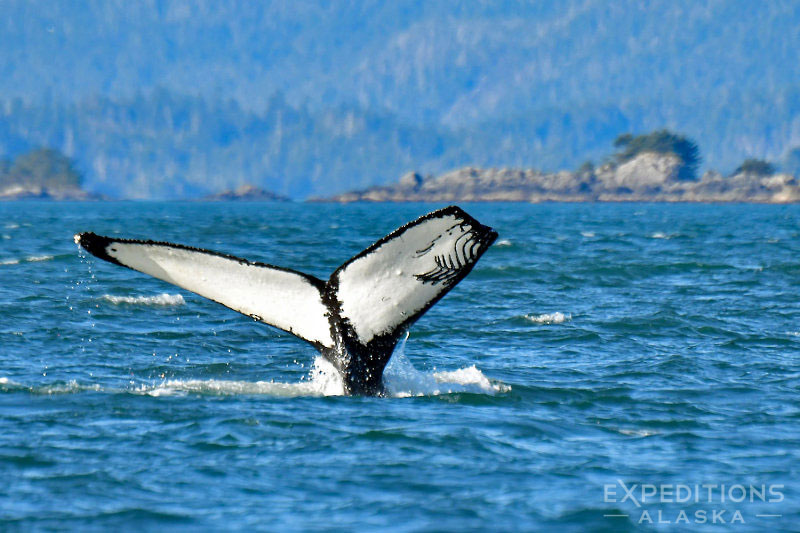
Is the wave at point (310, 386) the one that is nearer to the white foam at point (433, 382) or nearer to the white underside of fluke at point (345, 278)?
the white foam at point (433, 382)

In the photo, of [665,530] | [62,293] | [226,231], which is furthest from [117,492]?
[226,231]

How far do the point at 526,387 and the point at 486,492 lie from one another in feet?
11.6

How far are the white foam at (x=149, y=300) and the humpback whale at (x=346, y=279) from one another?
9918 millimetres

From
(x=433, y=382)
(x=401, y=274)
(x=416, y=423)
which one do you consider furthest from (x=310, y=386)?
(x=401, y=274)

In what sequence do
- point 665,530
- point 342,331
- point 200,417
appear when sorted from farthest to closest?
point 200,417 → point 342,331 → point 665,530

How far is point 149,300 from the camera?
1739cm

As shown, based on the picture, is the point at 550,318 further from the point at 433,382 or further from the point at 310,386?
the point at 310,386

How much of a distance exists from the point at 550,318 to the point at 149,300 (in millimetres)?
6102

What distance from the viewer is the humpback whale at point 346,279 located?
667 centimetres

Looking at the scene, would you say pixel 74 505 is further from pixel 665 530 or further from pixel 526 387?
pixel 526 387

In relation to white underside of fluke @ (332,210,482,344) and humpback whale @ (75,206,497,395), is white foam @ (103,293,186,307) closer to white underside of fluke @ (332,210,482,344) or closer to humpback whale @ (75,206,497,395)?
humpback whale @ (75,206,497,395)

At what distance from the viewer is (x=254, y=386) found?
33.9 feet

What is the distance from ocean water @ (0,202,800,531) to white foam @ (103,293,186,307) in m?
0.08

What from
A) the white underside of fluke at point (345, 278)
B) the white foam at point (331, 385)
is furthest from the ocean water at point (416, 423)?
the white underside of fluke at point (345, 278)
